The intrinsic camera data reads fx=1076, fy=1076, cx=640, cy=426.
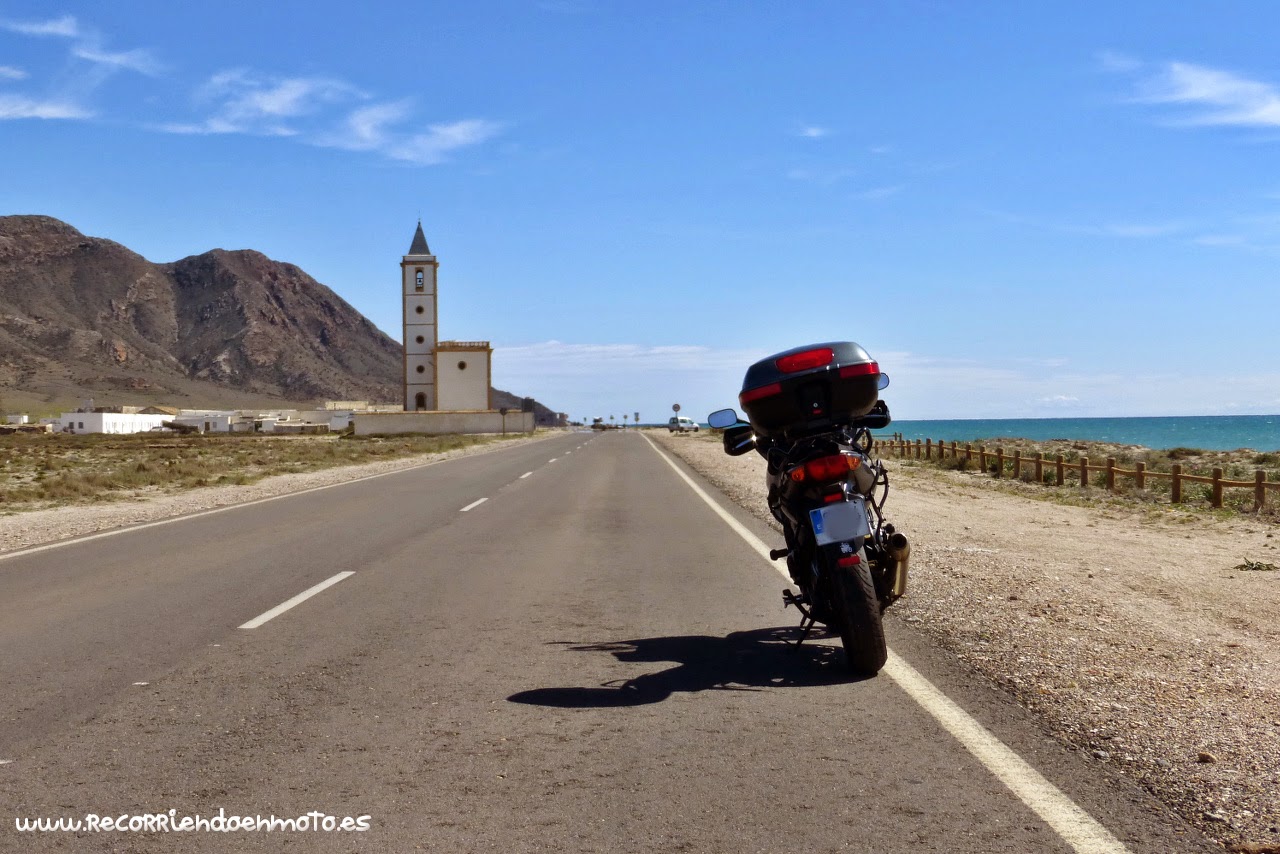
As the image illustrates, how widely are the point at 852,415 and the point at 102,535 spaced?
11324 mm

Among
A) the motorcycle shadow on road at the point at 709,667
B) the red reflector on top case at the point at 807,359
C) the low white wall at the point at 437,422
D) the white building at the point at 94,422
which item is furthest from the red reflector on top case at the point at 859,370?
the white building at the point at 94,422

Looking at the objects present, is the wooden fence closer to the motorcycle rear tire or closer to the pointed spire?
the motorcycle rear tire

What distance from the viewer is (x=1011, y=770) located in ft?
15.1

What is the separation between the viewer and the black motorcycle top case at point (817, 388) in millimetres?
6812

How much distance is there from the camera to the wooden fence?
18391 mm

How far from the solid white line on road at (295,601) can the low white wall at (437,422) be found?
268 ft

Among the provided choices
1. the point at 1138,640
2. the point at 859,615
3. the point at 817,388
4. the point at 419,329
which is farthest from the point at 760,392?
the point at 419,329

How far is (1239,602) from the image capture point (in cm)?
928

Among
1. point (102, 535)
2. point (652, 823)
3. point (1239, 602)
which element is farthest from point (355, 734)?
point (102, 535)

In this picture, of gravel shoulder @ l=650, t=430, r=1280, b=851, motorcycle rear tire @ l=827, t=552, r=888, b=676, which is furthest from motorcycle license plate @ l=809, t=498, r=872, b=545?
gravel shoulder @ l=650, t=430, r=1280, b=851

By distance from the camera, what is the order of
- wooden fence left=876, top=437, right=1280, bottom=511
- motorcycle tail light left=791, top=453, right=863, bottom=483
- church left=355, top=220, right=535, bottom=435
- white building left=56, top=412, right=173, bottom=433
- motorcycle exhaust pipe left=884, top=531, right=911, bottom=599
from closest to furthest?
1. motorcycle tail light left=791, top=453, right=863, bottom=483
2. motorcycle exhaust pipe left=884, top=531, right=911, bottom=599
3. wooden fence left=876, top=437, right=1280, bottom=511
4. church left=355, top=220, right=535, bottom=435
5. white building left=56, top=412, right=173, bottom=433

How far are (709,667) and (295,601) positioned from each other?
3.98 meters

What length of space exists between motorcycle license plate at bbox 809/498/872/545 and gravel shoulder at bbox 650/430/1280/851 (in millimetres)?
1157

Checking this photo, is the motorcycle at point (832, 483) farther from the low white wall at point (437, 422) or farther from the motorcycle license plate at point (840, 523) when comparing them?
the low white wall at point (437, 422)
